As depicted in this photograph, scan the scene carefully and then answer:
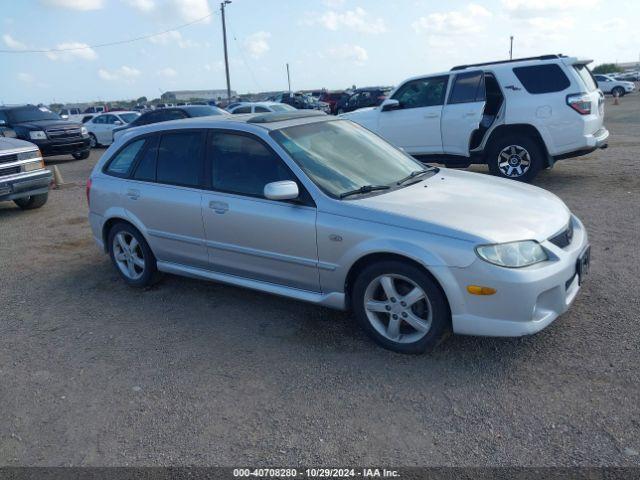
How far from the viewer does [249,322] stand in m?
4.66

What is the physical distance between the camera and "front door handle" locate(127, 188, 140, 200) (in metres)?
5.26

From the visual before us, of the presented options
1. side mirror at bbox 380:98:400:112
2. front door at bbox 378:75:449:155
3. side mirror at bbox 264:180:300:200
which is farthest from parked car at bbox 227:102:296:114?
side mirror at bbox 264:180:300:200

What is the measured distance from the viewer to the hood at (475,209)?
12.0ft

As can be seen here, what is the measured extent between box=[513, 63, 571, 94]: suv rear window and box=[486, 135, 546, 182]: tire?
2.56 ft

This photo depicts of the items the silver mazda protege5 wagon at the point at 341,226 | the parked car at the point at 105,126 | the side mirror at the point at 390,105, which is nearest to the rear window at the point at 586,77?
the side mirror at the point at 390,105

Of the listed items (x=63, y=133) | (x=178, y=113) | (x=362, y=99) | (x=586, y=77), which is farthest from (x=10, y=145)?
(x=362, y=99)

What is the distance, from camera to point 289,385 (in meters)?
3.69

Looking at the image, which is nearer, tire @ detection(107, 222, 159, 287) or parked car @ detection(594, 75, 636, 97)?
tire @ detection(107, 222, 159, 287)

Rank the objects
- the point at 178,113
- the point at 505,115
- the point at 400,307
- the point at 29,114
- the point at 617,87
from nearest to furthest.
A: the point at 400,307 < the point at 505,115 < the point at 178,113 < the point at 29,114 < the point at 617,87

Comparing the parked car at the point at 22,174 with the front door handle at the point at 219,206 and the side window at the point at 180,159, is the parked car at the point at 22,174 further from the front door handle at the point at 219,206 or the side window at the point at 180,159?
the front door handle at the point at 219,206

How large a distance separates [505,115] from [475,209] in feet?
18.7

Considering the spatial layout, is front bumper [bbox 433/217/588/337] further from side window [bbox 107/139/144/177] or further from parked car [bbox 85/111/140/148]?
parked car [bbox 85/111/140/148]

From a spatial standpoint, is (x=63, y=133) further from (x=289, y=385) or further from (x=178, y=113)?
(x=289, y=385)

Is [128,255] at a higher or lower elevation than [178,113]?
lower
